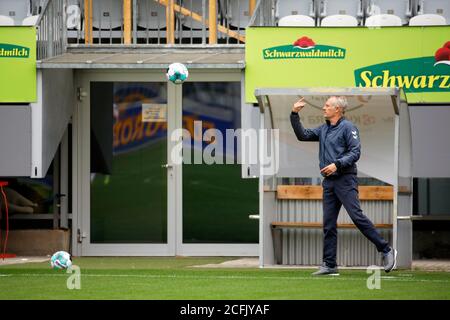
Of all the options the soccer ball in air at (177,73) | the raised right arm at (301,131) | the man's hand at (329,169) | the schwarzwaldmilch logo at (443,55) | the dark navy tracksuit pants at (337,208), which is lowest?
the dark navy tracksuit pants at (337,208)

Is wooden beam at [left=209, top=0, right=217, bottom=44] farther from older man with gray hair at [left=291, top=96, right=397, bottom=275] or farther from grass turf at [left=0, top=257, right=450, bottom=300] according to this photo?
older man with gray hair at [left=291, top=96, right=397, bottom=275]

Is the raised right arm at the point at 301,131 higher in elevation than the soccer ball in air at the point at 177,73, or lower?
lower

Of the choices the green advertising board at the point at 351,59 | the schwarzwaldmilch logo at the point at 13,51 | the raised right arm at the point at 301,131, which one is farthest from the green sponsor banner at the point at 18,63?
the raised right arm at the point at 301,131

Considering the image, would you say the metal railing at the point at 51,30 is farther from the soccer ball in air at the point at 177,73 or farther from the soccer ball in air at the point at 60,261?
the soccer ball in air at the point at 60,261

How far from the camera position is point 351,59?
16.5 m

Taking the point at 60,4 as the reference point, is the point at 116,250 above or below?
below

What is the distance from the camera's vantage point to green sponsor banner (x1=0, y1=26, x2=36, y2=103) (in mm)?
16922

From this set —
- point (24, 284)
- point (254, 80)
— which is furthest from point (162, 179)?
point (24, 284)

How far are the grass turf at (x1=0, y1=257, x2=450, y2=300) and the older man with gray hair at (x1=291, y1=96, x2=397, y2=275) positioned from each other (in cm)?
32

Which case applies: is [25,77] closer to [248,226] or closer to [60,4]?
[60,4]

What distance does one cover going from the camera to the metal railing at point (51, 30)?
17288 mm

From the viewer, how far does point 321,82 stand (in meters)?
16.5
